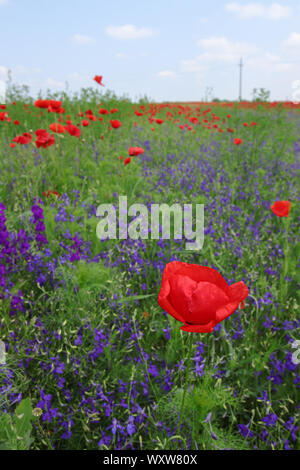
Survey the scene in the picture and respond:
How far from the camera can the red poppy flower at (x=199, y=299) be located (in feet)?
2.29

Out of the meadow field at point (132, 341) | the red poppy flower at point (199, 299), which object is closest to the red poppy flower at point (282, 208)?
the meadow field at point (132, 341)

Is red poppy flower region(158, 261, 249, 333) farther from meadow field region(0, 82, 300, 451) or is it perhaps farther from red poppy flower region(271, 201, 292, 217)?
red poppy flower region(271, 201, 292, 217)

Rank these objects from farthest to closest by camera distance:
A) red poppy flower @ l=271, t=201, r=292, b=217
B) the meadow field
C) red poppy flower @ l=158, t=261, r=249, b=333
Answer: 1. red poppy flower @ l=271, t=201, r=292, b=217
2. the meadow field
3. red poppy flower @ l=158, t=261, r=249, b=333

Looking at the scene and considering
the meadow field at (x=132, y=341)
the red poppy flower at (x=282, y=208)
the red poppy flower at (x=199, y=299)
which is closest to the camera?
the red poppy flower at (x=199, y=299)

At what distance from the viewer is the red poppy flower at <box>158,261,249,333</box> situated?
70cm

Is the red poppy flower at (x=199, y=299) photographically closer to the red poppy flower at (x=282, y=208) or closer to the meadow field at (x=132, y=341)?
the meadow field at (x=132, y=341)

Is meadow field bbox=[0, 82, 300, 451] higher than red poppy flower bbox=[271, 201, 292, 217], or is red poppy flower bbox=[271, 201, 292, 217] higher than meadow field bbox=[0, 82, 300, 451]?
red poppy flower bbox=[271, 201, 292, 217]

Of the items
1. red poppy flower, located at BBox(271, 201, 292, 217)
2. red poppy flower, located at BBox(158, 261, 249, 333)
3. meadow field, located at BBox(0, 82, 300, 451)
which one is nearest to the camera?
red poppy flower, located at BBox(158, 261, 249, 333)

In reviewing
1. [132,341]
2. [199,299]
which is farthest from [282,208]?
[199,299]

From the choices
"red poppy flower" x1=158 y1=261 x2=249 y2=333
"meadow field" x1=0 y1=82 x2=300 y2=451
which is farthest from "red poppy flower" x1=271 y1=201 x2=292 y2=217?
"red poppy flower" x1=158 y1=261 x2=249 y2=333

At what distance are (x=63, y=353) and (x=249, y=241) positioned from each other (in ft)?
5.37

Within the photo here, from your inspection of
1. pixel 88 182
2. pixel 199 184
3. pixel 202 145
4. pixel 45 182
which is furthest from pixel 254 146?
pixel 45 182

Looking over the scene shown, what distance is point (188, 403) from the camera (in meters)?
1.30
